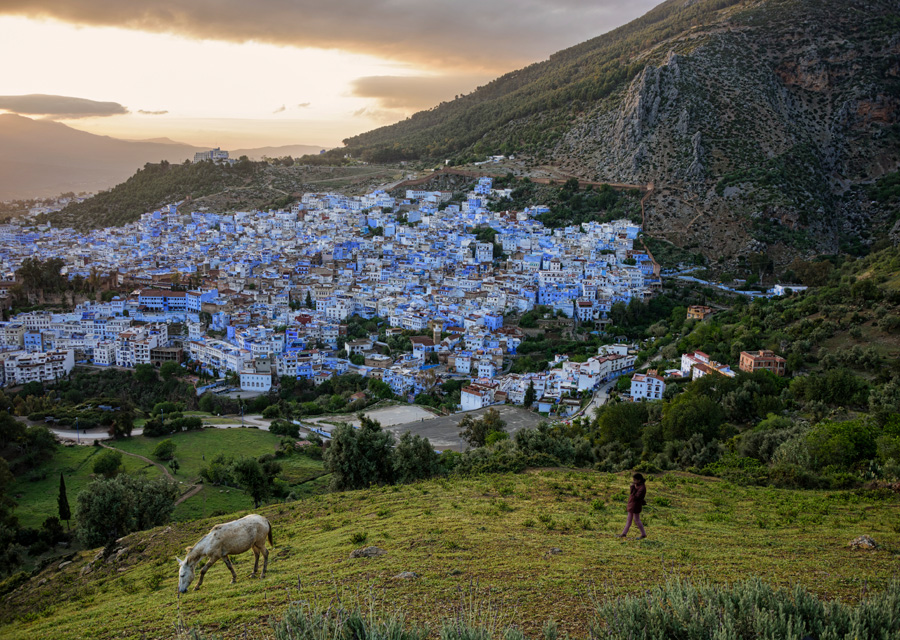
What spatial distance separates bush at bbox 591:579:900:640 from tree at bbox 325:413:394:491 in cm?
978

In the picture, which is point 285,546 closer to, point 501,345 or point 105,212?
point 501,345

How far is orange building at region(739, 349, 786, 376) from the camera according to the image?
20.9 m

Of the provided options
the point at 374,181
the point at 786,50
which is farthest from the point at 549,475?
the point at 374,181

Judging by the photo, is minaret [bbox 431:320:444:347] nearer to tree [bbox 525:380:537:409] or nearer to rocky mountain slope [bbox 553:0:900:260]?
tree [bbox 525:380:537:409]

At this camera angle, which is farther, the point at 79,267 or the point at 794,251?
the point at 79,267

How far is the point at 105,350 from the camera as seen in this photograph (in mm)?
33281

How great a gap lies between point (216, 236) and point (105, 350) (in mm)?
23850

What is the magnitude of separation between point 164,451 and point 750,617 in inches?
841

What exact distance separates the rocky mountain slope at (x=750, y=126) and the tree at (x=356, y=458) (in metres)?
34.1

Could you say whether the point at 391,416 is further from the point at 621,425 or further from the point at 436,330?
the point at 621,425

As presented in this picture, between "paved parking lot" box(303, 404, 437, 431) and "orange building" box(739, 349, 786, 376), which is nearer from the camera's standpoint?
"orange building" box(739, 349, 786, 376)

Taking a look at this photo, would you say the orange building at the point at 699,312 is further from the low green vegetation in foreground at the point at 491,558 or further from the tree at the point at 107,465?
the tree at the point at 107,465

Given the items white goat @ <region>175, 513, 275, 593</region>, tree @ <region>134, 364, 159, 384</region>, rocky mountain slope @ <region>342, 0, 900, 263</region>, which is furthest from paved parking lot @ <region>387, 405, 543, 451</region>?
rocky mountain slope @ <region>342, 0, 900, 263</region>

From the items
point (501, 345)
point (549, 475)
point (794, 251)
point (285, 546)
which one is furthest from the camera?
point (794, 251)
